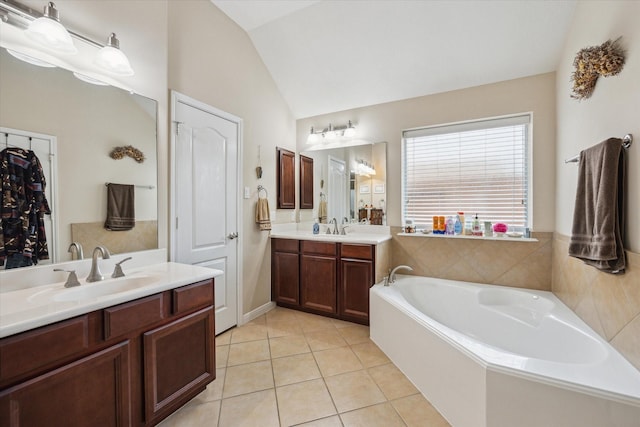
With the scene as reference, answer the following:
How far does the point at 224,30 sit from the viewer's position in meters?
2.59

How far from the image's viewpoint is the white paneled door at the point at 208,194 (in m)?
2.19

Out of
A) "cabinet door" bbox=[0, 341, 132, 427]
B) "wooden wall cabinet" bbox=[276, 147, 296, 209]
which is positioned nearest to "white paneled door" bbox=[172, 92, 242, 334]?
"wooden wall cabinet" bbox=[276, 147, 296, 209]

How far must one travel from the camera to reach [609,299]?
4.95 ft

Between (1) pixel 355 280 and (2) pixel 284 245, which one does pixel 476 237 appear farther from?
(2) pixel 284 245

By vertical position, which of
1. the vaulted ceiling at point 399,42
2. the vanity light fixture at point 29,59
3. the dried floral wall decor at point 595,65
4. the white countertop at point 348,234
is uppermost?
the vaulted ceiling at point 399,42

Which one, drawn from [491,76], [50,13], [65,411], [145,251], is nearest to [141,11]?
[50,13]

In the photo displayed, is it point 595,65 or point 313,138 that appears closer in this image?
point 595,65

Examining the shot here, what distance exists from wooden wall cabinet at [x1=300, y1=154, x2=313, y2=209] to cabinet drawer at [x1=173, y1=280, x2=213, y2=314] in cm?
205

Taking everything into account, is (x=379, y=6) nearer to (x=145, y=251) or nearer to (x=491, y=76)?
(x=491, y=76)

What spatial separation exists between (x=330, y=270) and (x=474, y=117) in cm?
214

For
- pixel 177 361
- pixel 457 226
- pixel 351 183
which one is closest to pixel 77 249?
pixel 177 361

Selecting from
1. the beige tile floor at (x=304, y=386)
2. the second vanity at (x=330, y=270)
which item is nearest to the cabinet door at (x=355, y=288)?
the second vanity at (x=330, y=270)

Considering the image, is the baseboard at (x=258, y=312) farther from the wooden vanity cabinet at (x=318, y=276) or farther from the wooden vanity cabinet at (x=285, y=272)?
the wooden vanity cabinet at (x=318, y=276)

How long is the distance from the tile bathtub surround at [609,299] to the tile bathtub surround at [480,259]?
0.32 metres
